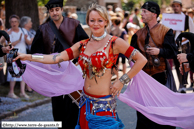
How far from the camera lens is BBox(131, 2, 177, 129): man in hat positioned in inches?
185

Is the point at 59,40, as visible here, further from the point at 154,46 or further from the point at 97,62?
the point at 97,62

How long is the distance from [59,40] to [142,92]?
5.37 feet

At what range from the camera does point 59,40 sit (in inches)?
198

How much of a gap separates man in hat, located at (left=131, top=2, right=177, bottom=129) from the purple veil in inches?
16.9

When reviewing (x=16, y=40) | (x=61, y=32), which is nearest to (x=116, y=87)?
(x=61, y=32)

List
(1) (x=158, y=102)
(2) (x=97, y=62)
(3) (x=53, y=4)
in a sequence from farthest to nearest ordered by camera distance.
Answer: (3) (x=53, y=4), (1) (x=158, y=102), (2) (x=97, y=62)

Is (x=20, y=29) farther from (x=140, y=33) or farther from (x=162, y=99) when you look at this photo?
(x=162, y=99)

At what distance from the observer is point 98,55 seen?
3492mm

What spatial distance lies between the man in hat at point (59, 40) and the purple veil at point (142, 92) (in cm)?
39

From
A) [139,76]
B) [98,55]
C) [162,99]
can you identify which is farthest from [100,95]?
[162,99]

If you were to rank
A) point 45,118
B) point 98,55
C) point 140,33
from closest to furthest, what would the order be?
point 98,55 < point 140,33 < point 45,118

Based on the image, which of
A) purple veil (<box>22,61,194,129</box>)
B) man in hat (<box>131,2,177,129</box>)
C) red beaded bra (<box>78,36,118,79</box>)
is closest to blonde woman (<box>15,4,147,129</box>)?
red beaded bra (<box>78,36,118,79</box>)

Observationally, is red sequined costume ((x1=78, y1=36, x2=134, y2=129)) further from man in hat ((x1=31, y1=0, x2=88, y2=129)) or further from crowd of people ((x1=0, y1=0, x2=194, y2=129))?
man in hat ((x1=31, y1=0, x2=88, y2=129))

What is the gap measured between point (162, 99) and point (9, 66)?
7.19ft
